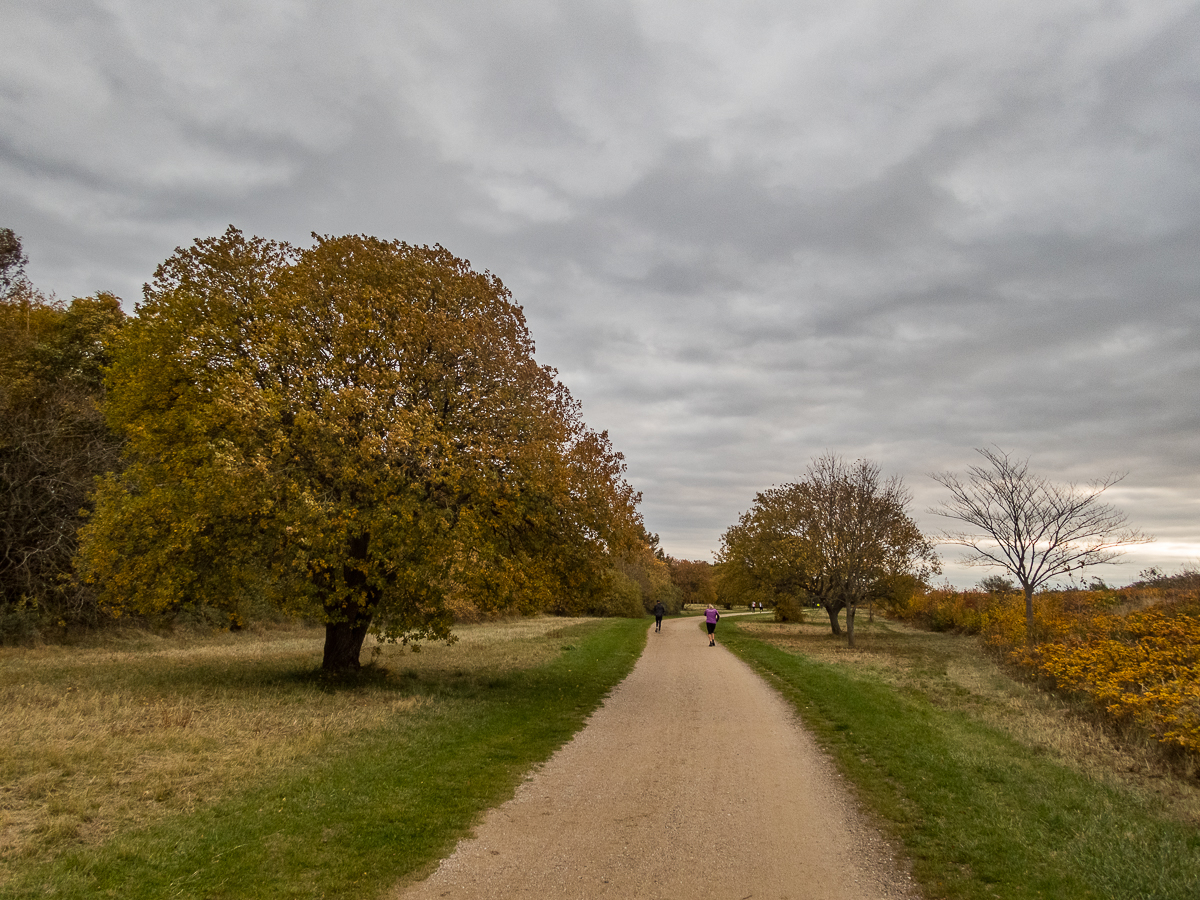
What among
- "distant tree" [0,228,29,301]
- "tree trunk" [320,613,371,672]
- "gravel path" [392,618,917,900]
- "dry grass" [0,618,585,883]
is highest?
"distant tree" [0,228,29,301]

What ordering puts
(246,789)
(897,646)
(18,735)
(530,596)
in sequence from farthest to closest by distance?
(897,646)
(530,596)
(18,735)
(246,789)

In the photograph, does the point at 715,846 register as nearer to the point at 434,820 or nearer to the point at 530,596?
the point at 434,820

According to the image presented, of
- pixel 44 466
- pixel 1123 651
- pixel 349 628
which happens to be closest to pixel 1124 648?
pixel 1123 651

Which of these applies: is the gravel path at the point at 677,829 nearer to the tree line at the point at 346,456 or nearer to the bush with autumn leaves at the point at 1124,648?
the tree line at the point at 346,456

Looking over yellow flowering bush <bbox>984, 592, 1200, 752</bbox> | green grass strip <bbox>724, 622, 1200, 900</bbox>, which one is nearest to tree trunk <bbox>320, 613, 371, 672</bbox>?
green grass strip <bbox>724, 622, 1200, 900</bbox>

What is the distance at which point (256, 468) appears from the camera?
513 inches

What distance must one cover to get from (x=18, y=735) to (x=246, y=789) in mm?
4780

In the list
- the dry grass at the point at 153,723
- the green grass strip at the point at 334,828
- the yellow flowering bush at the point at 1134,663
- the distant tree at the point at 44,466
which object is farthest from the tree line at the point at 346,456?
the yellow flowering bush at the point at 1134,663

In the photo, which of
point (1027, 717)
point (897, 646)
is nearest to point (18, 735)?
point (1027, 717)

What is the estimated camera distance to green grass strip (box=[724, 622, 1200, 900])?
6.09 m

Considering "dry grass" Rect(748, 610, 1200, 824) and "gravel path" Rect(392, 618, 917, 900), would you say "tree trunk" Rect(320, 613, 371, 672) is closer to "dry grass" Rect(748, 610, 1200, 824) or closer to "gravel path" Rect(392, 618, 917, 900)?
"gravel path" Rect(392, 618, 917, 900)

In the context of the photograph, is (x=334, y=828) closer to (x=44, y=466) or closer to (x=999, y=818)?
(x=999, y=818)

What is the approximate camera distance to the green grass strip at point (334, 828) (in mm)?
5805

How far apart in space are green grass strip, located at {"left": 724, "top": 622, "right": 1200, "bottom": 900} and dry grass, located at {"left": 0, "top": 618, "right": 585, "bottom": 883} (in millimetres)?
8368
